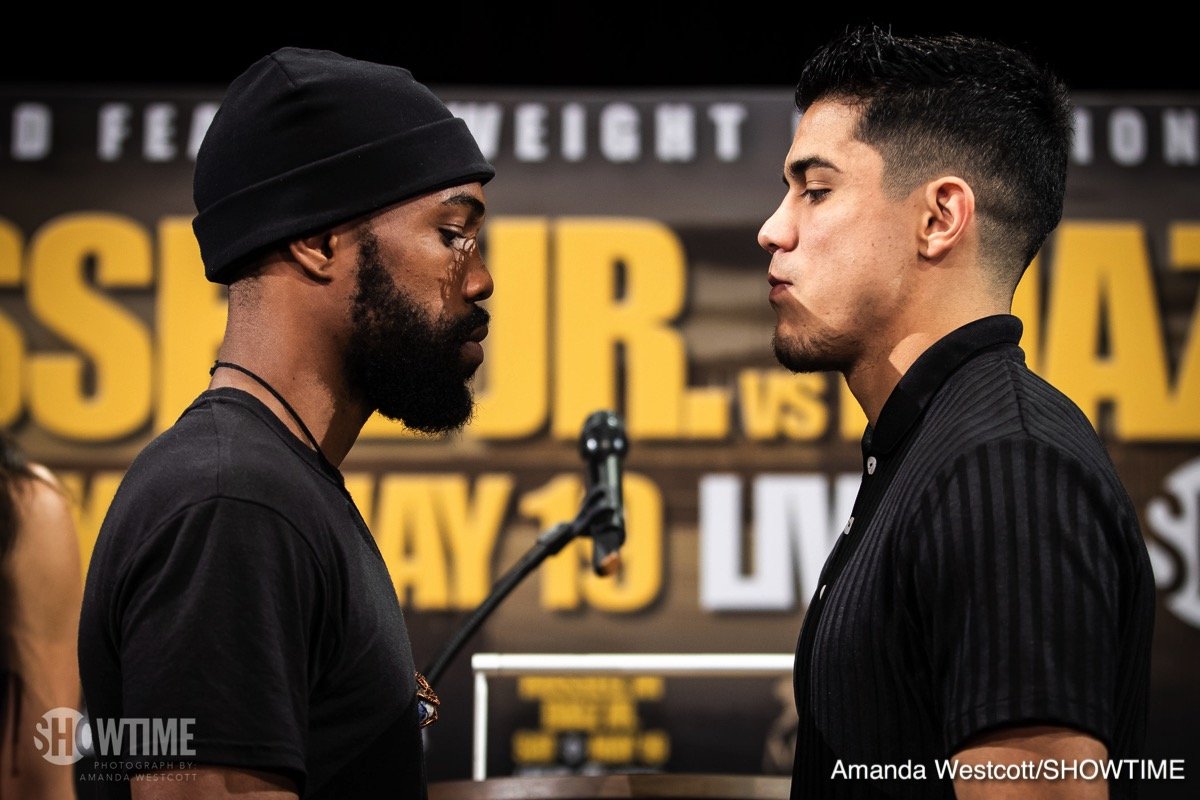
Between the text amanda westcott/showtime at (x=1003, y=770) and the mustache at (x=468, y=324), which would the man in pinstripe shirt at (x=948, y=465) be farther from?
the mustache at (x=468, y=324)

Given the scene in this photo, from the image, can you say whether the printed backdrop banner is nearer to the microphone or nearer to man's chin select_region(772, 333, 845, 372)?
the microphone

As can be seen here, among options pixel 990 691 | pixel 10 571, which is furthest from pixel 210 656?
A: pixel 10 571

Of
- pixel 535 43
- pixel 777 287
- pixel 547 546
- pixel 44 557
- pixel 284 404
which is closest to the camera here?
pixel 284 404

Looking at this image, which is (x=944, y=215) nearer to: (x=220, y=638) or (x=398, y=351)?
(x=398, y=351)

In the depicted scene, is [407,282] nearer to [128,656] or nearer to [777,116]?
[128,656]

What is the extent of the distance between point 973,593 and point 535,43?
336 centimetres

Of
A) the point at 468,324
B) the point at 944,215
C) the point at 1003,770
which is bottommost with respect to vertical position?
the point at 1003,770

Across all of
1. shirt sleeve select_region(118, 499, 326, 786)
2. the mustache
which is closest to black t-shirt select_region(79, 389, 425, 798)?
shirt sleeve select_region(118, 499, 326, 786)

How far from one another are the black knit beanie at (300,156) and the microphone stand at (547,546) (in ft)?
2.95

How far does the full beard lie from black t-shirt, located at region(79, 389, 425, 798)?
0.12 meters

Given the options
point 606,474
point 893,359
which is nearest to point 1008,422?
point 893,359

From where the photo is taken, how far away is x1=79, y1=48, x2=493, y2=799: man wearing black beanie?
43.2 inches

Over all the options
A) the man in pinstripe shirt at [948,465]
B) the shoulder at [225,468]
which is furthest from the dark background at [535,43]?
the shoulder at [225,468]

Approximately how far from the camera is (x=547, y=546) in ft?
7.16
